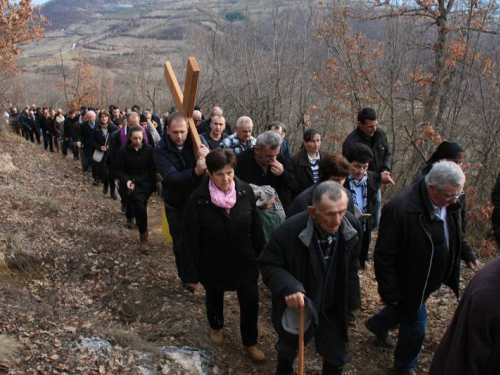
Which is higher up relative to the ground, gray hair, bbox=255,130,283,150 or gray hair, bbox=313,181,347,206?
gray hair, bbox=255,130,283,150

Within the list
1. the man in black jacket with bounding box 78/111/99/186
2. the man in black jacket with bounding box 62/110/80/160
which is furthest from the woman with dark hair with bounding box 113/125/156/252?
the man in black jacket with bounding box 62/110/80/160

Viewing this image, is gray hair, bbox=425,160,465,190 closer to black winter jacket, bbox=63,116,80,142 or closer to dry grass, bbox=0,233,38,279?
dry grass, bbox=0,233,38,279

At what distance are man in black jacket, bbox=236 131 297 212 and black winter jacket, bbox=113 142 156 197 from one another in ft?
7.35

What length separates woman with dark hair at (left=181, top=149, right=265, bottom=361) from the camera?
141 inches

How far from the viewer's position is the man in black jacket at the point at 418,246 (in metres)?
3.21

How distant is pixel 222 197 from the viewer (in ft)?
11.8

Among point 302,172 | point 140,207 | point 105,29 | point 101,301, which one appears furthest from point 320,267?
point 105,29

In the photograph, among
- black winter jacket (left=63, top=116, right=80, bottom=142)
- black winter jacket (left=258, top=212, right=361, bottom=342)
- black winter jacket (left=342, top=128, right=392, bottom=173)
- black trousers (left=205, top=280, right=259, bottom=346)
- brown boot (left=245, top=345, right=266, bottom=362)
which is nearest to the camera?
black winter jacket (left=258, top=212, right=361, bottom=342)

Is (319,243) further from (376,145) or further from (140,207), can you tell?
(140,207)

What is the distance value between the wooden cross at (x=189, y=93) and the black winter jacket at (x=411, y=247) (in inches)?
82.3

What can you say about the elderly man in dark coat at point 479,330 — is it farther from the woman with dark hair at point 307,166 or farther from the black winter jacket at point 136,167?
the black winter jacket at point 136,167

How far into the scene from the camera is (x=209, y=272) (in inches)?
149

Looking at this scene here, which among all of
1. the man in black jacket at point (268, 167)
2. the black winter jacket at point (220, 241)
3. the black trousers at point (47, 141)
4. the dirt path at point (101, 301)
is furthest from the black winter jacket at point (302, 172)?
the black trousers at point (47, 141)

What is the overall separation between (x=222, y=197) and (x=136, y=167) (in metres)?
3.20
